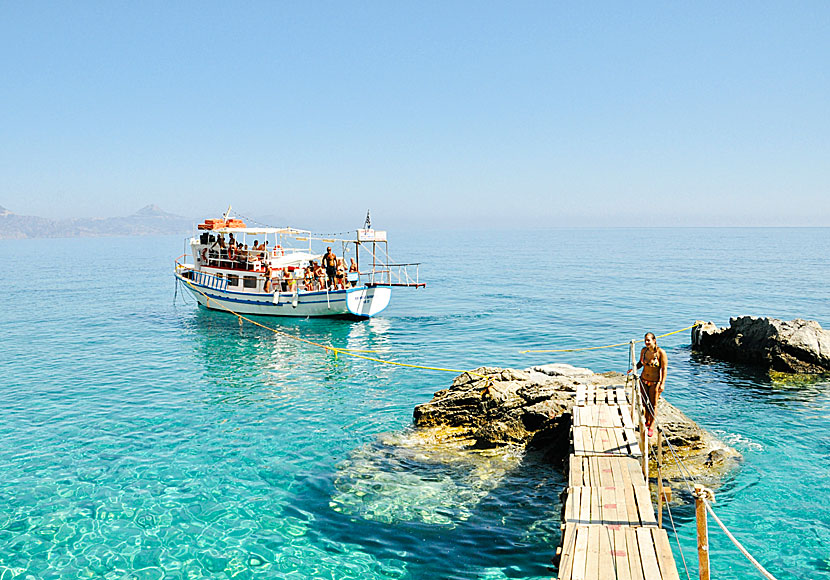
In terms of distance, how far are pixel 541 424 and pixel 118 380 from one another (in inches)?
670

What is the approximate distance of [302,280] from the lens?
37.4 metres

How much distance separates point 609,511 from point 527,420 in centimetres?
630

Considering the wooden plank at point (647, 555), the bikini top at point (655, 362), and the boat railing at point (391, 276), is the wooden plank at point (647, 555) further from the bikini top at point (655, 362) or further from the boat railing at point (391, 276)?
the boat railing at point (391, 276)

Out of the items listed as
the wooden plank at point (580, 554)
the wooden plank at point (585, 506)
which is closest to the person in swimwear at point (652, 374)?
the wooden plank at point (585, 506)

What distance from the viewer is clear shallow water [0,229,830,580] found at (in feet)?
35.9

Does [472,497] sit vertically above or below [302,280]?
below

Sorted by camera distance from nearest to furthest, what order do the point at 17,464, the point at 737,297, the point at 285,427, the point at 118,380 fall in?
the point at 17,464, the point at 285,427, the point at 118,380, the point at 737,297

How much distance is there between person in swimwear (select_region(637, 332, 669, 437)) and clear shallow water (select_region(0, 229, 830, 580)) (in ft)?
6.80

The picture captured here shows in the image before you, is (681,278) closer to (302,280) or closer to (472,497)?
(302,280)

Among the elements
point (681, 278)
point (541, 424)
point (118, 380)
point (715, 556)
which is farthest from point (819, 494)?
point (681, 278)

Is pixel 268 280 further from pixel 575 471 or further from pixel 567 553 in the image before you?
pixel 567 553

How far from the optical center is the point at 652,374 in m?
12.8

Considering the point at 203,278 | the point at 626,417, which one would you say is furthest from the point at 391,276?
the point at 626,417

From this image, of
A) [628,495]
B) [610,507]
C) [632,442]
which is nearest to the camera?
[610,507]
